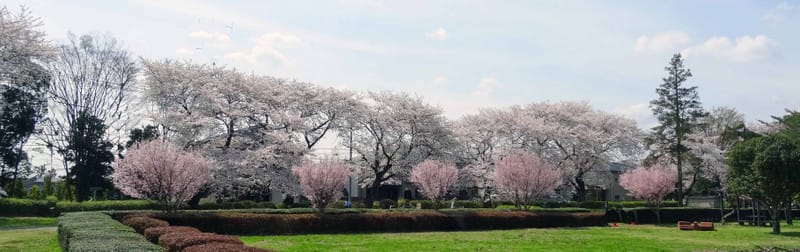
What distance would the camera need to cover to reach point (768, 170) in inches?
1008

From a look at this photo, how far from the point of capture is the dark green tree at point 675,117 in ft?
144

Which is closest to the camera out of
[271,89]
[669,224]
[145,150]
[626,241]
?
[626,241]

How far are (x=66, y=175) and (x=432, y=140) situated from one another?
23.7 metres

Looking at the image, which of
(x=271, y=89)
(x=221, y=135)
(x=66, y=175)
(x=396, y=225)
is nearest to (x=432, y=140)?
(x=271, y=89)

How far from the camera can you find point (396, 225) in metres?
25.6

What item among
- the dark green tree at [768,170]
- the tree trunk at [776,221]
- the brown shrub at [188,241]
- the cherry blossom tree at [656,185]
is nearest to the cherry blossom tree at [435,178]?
the cherry blossom tree at [656,185]

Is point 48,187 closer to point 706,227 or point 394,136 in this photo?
point 394,136

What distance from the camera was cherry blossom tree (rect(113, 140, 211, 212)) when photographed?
23.5 metres

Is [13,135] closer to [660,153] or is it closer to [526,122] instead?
[526,122]

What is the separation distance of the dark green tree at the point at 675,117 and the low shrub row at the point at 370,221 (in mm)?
16141

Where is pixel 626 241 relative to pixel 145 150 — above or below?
below

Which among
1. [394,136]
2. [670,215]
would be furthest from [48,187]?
[670,215]

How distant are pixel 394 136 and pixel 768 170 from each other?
857 inches

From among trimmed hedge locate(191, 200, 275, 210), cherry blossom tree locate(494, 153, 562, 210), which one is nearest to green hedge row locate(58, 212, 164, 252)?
trimmed hedge locate(191, 200, 275, 210)
